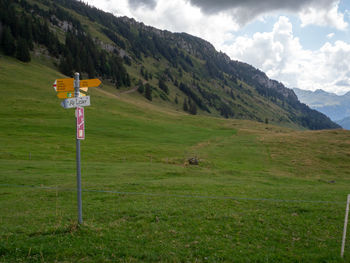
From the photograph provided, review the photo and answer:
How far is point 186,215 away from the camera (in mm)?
12656

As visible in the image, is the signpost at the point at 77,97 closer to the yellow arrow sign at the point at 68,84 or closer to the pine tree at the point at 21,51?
the yellow arrow sign at the point at 68,84

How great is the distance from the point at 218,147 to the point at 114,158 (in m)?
26.5

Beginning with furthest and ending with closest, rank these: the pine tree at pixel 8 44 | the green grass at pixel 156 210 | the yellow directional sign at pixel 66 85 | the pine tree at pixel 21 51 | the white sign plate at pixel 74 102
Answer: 1. the pine tree at pixel 21 51
2. the pine tree at pixel 8 44
3. the yellow directional sign at pixel 66 85
4. the white sign plate at pixel 74 102
5. the green grass at pixel 156 210

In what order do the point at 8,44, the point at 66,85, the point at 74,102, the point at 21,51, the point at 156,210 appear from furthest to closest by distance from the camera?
the point at 21,51 → the point at 8,44 → the point at 156,210 → the point at 66,85 → the point at 74,102

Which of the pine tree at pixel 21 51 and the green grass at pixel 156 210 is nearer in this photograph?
the green grass at pixel 156 210

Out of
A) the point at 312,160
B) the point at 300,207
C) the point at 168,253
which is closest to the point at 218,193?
the point at 300,207

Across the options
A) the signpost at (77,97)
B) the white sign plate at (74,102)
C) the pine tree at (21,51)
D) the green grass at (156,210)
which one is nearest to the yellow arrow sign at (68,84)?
the signpost at (77,97)

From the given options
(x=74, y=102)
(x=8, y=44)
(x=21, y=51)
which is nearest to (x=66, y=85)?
(x=74, y=102)

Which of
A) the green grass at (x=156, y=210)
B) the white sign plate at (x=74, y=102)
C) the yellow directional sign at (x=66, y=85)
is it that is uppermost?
the yellow directional sign at (x=66, y=85)

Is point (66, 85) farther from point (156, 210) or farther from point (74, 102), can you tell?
point (156, 210)

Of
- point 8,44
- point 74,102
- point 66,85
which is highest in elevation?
point 8,44

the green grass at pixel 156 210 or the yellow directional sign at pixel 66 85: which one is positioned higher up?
the yellow directional sign at pixel 66 85

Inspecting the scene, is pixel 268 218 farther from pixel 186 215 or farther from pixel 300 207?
pixel 186 215

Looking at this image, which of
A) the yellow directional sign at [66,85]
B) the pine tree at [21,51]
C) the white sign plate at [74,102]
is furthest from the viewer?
the pine tree at [21,51]
